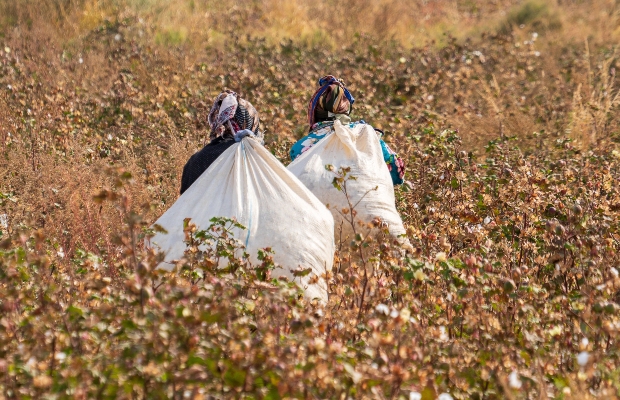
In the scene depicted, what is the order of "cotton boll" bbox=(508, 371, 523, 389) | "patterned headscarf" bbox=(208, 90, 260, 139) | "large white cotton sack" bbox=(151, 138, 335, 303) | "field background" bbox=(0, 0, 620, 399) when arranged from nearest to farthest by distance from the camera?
"cotton boll" bbox=(508, 371, 523, 389)
"field background" bbox=(0, 0, 620, 399)
"large white cotton sack" bbox=(151, 138, 335, 303)
"patterned headscarf" bbox=(208, 90, 260, 139)

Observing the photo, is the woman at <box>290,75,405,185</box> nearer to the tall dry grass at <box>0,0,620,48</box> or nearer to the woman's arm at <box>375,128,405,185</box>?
the woman's arm at <box>375,128,405,185</box>

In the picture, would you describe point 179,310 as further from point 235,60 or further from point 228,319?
point 235,60

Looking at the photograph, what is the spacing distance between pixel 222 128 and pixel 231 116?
0.09m

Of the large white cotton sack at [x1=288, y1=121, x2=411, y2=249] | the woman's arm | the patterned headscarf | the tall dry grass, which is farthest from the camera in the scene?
the tall dry grass

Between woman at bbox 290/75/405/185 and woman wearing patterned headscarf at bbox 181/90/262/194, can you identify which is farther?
woman at bbox 290/75/405/185

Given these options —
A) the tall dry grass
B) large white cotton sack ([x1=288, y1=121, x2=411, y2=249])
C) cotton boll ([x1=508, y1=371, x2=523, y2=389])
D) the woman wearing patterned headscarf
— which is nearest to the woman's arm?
large white cotton sack ([x1=288, y1=121, x2=411, y2=249])

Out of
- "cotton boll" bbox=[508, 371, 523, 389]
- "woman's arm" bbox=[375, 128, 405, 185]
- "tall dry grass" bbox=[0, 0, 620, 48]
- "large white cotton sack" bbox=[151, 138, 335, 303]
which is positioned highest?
"tall dry grass" bbox=[0, 0, 620, 48]

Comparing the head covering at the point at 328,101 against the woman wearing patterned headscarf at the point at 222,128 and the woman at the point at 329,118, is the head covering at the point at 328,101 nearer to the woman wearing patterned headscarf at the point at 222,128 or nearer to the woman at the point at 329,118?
the woman at the point at 329,118

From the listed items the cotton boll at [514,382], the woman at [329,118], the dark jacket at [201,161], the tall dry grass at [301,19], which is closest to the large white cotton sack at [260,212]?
the dark jacket at [201,161]

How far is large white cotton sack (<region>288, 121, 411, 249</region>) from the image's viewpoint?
4.30m

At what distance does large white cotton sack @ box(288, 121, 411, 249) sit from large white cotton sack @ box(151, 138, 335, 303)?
1.10 feet

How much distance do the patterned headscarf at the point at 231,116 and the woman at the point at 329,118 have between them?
429mm

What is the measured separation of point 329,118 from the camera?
500 cm

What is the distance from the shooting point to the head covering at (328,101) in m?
4.93
